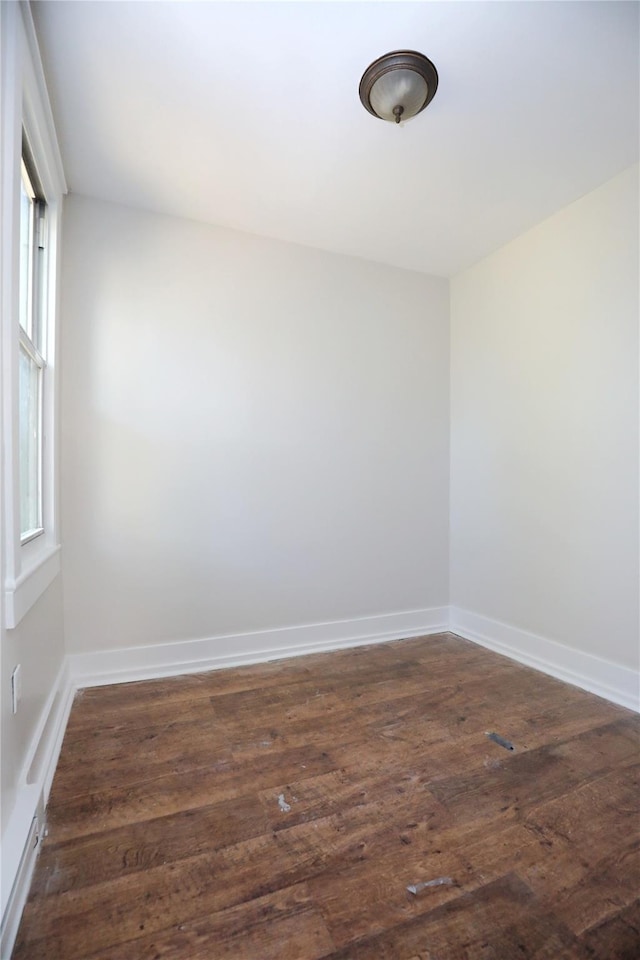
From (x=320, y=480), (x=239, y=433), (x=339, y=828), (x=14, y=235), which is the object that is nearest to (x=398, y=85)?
(x=14, y=235)

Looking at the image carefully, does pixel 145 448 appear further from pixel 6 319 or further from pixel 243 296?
pixel 6 319

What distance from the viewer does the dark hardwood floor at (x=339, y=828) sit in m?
1.06

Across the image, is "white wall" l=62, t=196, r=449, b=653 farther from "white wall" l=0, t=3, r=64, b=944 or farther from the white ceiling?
"white wall" l=0, t=3, r=64, b=944

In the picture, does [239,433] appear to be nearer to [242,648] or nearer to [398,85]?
[242,648]

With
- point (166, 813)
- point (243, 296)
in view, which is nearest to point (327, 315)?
point (243, 296)

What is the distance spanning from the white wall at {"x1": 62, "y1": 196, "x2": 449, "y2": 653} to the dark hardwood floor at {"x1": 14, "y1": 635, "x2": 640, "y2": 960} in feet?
2.19

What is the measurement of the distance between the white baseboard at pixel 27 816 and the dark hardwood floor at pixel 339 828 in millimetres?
46

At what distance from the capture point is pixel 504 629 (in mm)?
2844

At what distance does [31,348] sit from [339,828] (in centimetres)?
212

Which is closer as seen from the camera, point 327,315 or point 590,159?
point 590,159

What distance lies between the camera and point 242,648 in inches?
105

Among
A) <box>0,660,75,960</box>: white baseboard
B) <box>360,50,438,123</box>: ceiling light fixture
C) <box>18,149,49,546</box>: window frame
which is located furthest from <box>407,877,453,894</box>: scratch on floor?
<box>360,50,438,123</box>: ceiling light fixture

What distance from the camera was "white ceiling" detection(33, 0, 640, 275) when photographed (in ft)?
4.78

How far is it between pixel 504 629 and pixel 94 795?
236 centimetres
